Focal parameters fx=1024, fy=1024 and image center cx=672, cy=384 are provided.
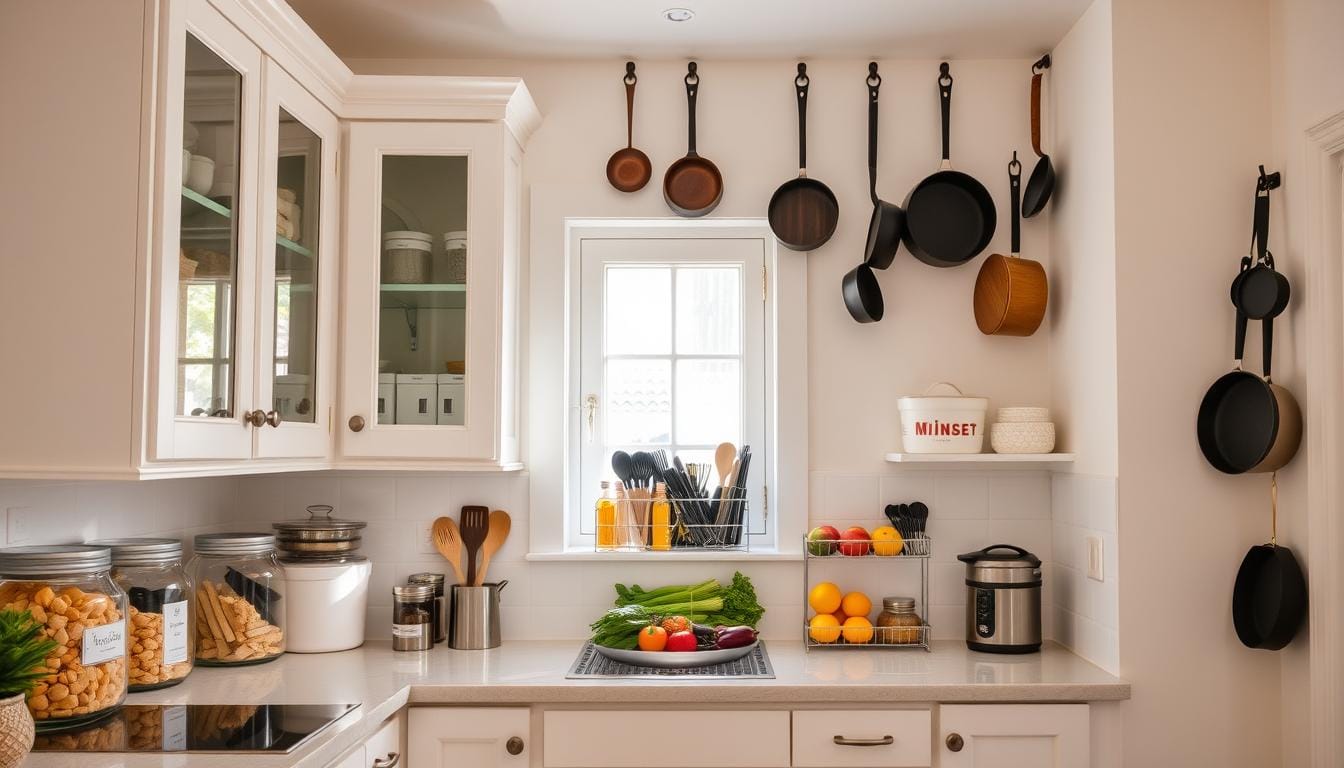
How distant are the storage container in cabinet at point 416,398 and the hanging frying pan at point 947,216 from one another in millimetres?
1360

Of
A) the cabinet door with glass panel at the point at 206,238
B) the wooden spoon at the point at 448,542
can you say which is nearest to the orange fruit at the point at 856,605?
the wooden spoon at the point at 448,542

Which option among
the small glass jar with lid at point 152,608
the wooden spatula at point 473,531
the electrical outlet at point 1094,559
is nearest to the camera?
the small glass jar with lid at point 152,608

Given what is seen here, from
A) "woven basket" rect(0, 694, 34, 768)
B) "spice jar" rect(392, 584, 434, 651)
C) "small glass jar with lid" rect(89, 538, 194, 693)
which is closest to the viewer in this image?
"woven basket" rect(0, 694, 34, 768)

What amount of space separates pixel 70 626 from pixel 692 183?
1.84 meters

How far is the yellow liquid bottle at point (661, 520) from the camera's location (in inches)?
112

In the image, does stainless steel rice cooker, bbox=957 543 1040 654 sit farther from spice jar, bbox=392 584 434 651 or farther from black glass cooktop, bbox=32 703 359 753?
black glass cooktop, bbox=32 703 359 753

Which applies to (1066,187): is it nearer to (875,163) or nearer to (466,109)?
(875,163)

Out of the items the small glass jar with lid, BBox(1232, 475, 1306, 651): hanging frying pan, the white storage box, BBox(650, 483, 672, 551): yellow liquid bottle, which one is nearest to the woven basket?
the small glass jar with lid

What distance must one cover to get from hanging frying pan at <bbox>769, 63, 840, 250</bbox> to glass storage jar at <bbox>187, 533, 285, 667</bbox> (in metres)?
1.56

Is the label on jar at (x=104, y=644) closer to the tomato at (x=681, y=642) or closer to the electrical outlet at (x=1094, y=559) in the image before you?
the tomato at (x=681, y=642)

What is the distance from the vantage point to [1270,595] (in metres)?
2.28

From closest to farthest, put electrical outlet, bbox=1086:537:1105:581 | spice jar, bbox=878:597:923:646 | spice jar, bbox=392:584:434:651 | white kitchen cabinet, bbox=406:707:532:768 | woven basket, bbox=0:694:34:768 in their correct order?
woven basket, bbox=0:694:34:768
white kitchen cabinet, bbox=406:707:532:768
electrical outlet, bbox=1086:537:1105:581
spice jar, bbox=392:584:434:651
spice jar, bbox=878:597:923:646

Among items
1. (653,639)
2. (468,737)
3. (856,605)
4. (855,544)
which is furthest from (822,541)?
(468,737)

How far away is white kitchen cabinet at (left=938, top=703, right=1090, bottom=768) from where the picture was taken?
7.64 feet
